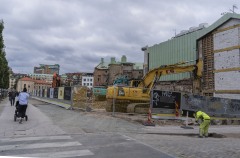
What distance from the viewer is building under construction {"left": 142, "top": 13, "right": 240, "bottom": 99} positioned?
87.7 feet

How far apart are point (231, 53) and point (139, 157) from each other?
70.5ft

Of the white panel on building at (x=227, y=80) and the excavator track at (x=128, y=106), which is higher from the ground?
the white panel on building at (x=227, y=80)

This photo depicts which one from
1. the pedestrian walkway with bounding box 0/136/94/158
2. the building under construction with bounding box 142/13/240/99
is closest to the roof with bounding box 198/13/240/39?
the building under construction with bounding box 142/13/240/99

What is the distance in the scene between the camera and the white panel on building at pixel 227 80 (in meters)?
26.4

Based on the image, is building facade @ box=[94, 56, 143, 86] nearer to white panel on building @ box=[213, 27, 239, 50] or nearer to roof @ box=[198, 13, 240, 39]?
roof @ box=[198, 13, 240, 39]

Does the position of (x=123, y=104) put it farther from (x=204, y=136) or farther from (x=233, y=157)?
(x=233, y=157)

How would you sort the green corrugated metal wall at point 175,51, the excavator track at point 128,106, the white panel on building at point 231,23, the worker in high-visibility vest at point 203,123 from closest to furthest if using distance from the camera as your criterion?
the worker in high-visibility vest at point 203,123 < the excavator track at point 128,106 < the white panel on building at point 231,23 < the green corrugated metal wall at point 175,51

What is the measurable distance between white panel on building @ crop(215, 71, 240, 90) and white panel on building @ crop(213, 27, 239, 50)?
2536 millimetres

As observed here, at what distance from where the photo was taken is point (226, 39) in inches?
1093

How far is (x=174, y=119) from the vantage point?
1948cm

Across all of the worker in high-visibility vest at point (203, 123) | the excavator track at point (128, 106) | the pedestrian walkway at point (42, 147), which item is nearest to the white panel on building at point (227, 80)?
the excavator track at point (128, 106)

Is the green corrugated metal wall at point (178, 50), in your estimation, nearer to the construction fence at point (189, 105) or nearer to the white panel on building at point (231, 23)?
the white panel on building at point (231, 23)

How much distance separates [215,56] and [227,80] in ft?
9.31

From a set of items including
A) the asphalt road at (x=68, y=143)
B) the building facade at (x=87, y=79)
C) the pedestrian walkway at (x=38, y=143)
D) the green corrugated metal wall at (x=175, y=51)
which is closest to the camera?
the pedestrian walkway at (x=38, y=143)
